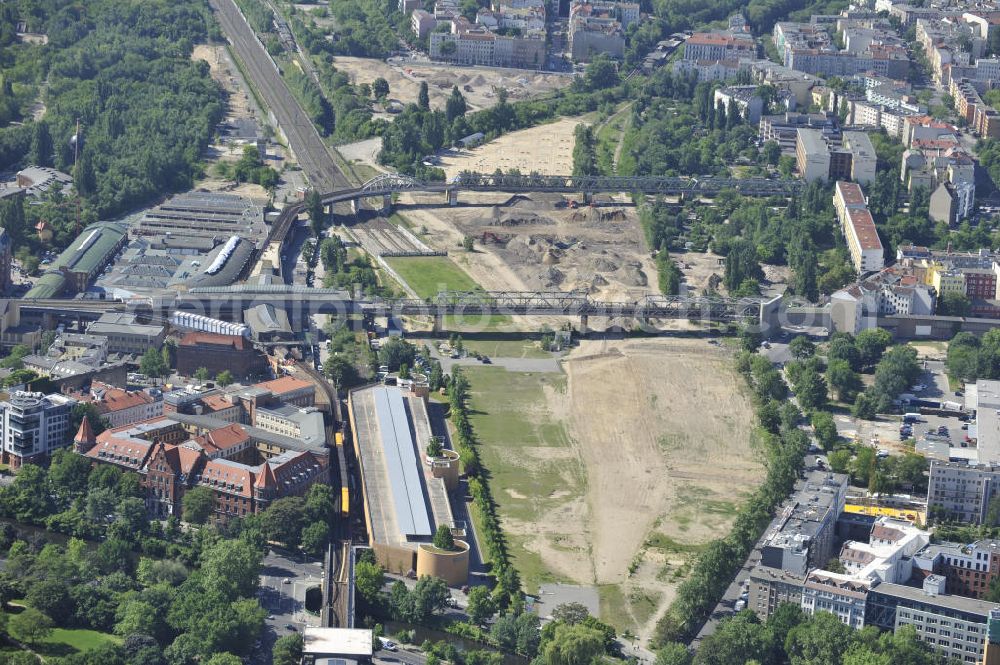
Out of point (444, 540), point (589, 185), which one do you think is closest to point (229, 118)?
point (589, 185)

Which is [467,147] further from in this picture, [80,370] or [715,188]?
[80,370]

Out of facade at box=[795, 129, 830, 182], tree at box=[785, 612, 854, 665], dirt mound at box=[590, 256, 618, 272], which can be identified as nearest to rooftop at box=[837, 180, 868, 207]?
facade at box=[795, 129, 830, 182]

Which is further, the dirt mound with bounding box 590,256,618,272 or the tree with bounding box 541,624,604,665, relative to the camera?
the dirt mound with bounding box 590,256,618,272

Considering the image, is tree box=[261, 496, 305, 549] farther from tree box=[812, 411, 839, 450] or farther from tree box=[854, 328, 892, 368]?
tree box=[854, 328, 892, 368]

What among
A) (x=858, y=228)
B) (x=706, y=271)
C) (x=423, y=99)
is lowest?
(x=706, y=271)

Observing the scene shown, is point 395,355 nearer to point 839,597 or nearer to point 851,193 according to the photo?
point 839,597
